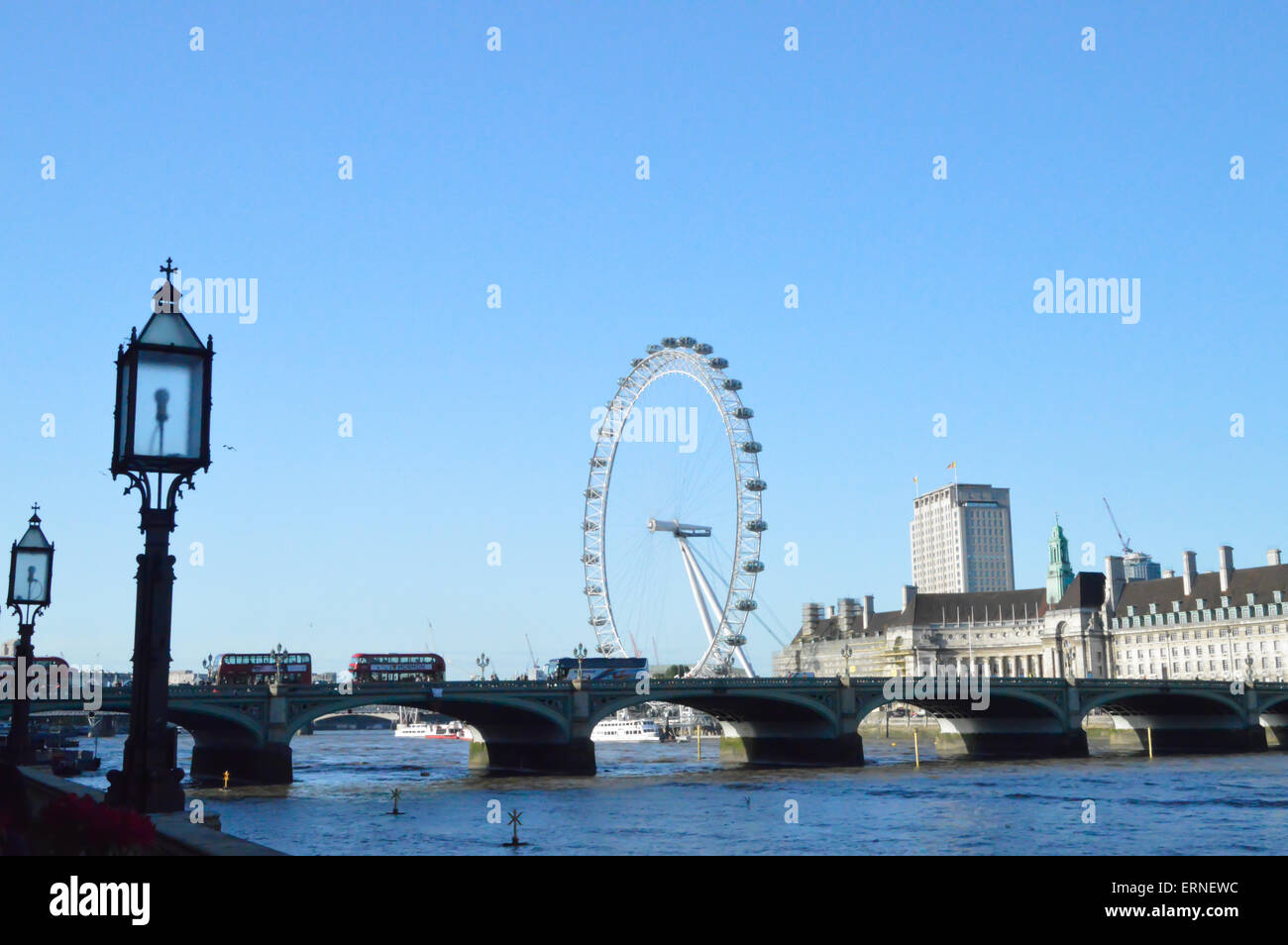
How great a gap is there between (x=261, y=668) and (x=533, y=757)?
27770 millimetres

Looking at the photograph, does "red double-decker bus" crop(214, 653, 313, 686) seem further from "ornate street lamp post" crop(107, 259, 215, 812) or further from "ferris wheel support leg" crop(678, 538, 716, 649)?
"ornate street lamp post" crop(107, 259, 215, 812)

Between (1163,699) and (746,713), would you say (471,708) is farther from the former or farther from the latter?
(1163,699)

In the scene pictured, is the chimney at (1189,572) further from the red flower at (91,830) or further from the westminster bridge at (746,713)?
Answer: the red flower at (91,830)

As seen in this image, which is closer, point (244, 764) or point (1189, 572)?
point (244, 764)

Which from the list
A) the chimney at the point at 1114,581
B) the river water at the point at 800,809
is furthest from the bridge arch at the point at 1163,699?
the chimney at the point at 1114,581

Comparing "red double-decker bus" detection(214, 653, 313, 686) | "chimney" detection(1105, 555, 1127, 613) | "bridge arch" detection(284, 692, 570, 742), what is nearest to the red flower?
"bridge arch" detection(284, 692, 570, 742)

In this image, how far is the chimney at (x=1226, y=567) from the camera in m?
174

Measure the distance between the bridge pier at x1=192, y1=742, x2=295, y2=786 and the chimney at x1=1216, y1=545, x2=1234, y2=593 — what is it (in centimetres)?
13245

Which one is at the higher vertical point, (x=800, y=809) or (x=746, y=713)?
(x=746, y=713)

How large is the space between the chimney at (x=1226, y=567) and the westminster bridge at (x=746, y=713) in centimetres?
4489

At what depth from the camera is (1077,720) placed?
115125 millimetres

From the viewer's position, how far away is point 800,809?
6756 centimetres

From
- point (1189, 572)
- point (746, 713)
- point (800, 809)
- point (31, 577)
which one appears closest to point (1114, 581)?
point (1189, 572)

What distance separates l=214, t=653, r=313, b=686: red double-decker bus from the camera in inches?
4200
